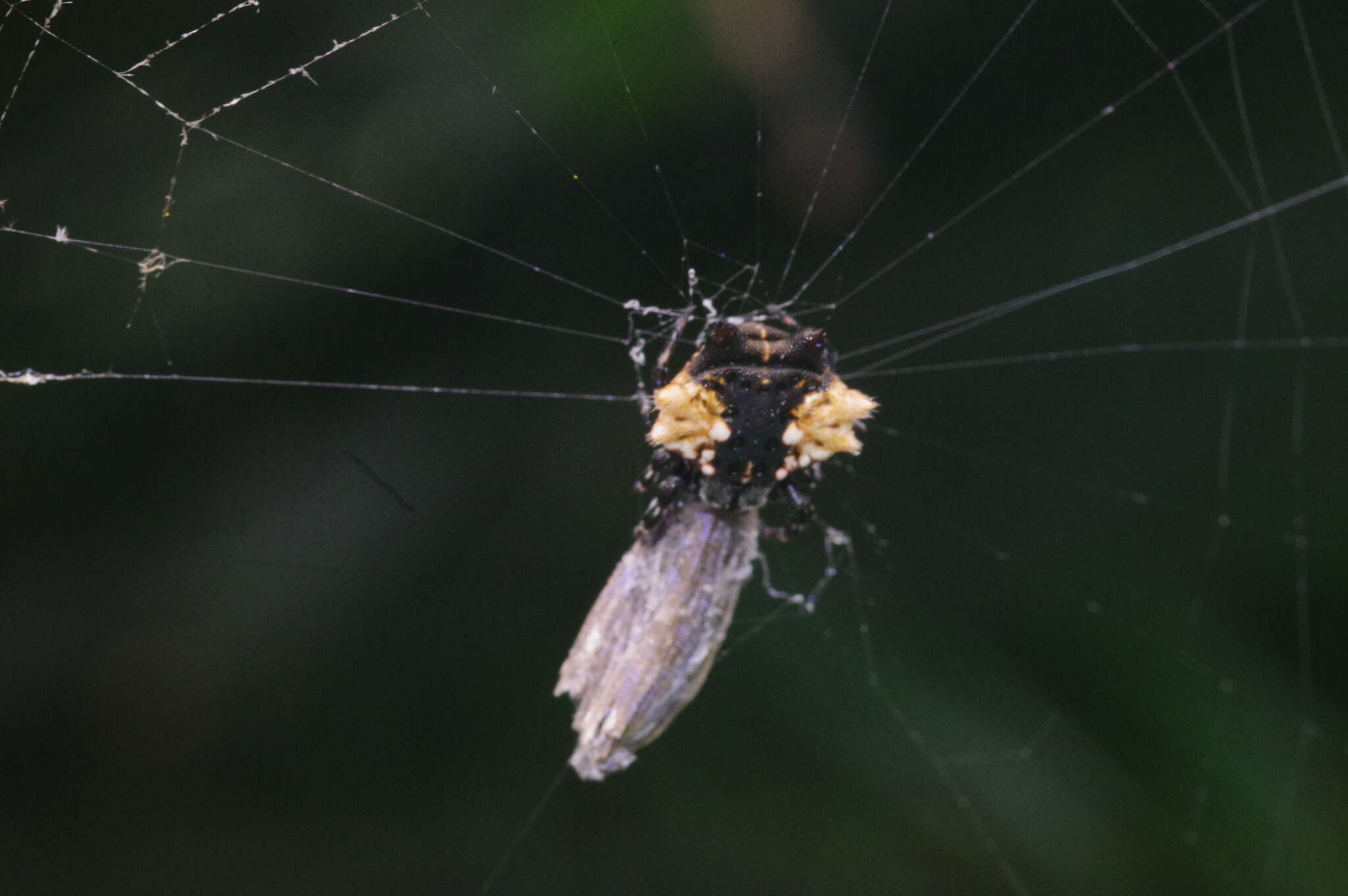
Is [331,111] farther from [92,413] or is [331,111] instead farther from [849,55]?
[849,55]

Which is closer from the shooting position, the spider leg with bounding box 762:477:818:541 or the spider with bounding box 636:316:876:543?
the spider with bounding box 636:316:876:543

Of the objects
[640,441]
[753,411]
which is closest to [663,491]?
[753,411]

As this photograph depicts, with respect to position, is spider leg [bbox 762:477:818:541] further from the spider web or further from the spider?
the spider web

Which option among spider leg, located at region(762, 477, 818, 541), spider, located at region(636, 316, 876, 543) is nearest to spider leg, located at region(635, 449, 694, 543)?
spider, located at region(636, 316, 876, 543)

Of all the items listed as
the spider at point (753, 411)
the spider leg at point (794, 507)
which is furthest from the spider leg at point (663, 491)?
the spider leg at point (794, 507)

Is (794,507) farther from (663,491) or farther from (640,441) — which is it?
(640,441)

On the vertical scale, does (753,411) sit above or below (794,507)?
above

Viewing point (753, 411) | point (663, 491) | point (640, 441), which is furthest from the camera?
point (640, 441)
